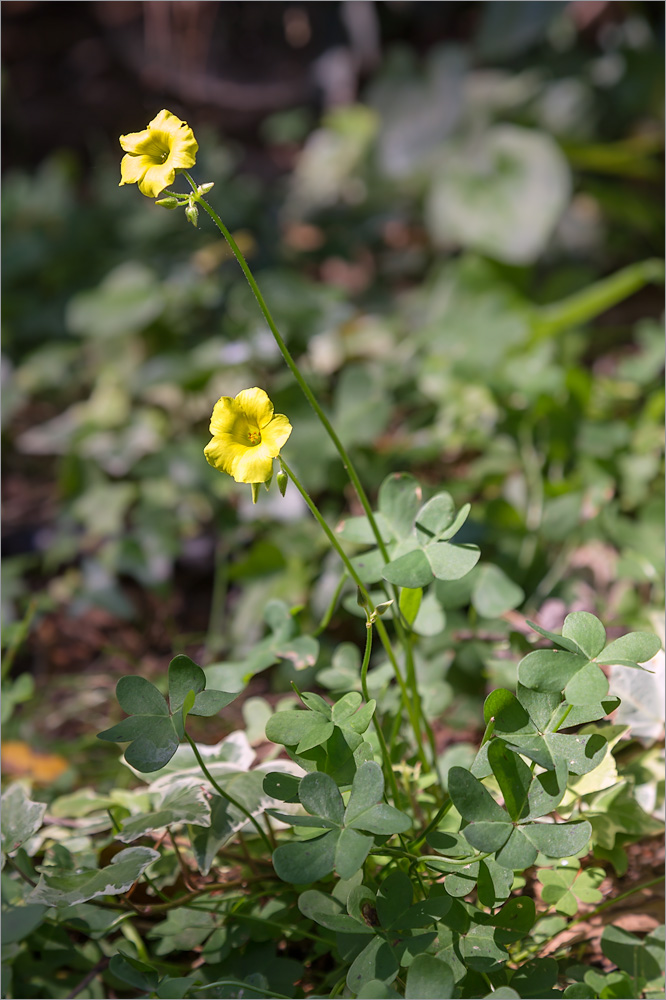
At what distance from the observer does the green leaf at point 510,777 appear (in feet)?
2.18

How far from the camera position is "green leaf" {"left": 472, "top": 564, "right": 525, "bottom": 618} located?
0.97m

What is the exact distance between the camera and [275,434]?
0.66m

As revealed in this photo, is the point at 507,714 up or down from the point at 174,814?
up

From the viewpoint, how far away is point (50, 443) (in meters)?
1.95

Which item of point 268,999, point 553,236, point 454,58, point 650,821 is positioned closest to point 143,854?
point 268,999

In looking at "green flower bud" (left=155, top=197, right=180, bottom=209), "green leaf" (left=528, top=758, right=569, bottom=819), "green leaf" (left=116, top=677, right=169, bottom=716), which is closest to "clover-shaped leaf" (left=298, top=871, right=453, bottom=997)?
"green leaf" (left=528, top=758, right=569, bottom=819)

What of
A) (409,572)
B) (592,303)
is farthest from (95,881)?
(592,303)

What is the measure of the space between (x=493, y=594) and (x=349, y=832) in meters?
0.42

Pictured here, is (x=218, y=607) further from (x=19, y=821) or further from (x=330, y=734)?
(x=330, y=734)

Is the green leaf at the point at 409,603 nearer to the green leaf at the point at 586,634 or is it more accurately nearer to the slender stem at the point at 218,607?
the green leaf at the point at 586,634

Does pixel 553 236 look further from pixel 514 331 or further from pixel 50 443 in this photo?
pixel 50 443

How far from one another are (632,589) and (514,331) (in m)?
0.78

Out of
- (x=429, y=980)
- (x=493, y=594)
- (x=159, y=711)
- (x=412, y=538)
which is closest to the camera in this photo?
(x=429, y=980)

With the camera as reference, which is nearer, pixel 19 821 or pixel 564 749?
pixel 564 749
